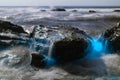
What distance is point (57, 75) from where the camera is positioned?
6.34 meters

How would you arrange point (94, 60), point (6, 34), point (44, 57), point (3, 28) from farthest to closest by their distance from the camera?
point (3, 28), point (6, 34), point (94, 60), point (44, 57)

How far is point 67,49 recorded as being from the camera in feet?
23.8

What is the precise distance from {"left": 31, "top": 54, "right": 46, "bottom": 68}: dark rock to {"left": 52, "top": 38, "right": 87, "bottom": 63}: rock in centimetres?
49

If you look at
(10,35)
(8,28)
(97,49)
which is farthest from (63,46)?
(8,28)

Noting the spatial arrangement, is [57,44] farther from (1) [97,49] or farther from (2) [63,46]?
(1) [97,49]

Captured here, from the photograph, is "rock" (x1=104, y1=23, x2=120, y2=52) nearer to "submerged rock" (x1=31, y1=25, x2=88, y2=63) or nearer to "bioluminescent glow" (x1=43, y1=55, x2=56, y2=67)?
"submerged rock" (x1=31, y1=25, x2=88, y2=63)

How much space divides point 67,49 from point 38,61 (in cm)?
106

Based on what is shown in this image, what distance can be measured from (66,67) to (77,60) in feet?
2.28

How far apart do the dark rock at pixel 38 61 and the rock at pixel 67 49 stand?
1.59ft

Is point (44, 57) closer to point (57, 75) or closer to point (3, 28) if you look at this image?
point (57, 75)

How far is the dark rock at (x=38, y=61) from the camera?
23.0 ft

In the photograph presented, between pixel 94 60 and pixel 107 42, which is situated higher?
pixel 107 42

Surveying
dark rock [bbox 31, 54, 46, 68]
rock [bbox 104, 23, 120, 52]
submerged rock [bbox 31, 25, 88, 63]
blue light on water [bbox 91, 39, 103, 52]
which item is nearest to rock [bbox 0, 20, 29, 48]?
submerged rock [bbox 31, 25, 88, 63]

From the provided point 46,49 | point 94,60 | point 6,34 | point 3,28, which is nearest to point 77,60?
point 94,60
